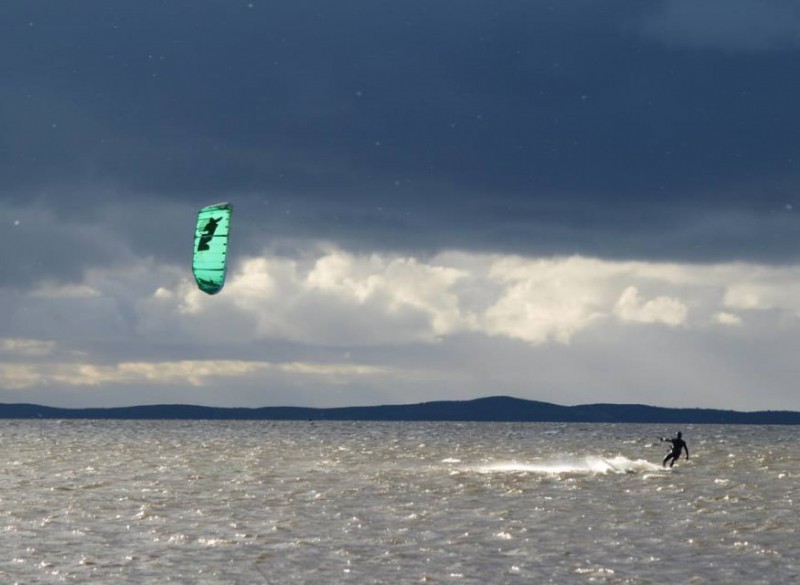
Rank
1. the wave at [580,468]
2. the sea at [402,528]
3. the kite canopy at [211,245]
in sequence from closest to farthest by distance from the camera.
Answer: the sea at [402,528] → the kite canopy at [211,245] → the wave at [580,468]

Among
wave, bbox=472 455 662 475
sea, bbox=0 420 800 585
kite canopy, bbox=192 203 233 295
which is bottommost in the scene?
sea, bbox=0 420 800 585

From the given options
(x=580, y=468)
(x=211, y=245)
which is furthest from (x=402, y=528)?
(x=580, y=468)

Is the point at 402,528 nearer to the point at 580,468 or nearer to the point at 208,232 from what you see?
the point at 208,232

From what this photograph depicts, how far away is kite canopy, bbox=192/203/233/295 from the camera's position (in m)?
38.9

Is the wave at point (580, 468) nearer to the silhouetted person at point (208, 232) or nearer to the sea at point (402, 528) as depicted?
the sea at point (402, 528)

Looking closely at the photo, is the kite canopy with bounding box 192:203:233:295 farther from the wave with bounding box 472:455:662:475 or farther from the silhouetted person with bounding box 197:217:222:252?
the wave with bounding box 472:455:662:475

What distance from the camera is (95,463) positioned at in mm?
77500

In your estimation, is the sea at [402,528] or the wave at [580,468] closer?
the sea at [402,528]

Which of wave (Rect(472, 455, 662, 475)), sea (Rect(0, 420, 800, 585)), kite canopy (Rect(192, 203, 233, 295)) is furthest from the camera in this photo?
wave (Rect(472, 455, 662, 475))

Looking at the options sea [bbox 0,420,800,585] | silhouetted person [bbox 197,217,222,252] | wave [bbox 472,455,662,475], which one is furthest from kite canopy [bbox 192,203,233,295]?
wave [bbox 472,455,662,475]

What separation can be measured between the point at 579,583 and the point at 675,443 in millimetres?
33659

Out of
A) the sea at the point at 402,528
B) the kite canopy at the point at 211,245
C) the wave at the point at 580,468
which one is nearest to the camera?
the sea at the point at 402,528

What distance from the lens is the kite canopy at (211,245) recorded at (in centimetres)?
3894

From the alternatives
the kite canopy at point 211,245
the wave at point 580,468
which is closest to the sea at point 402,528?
the wave at point 580,468
